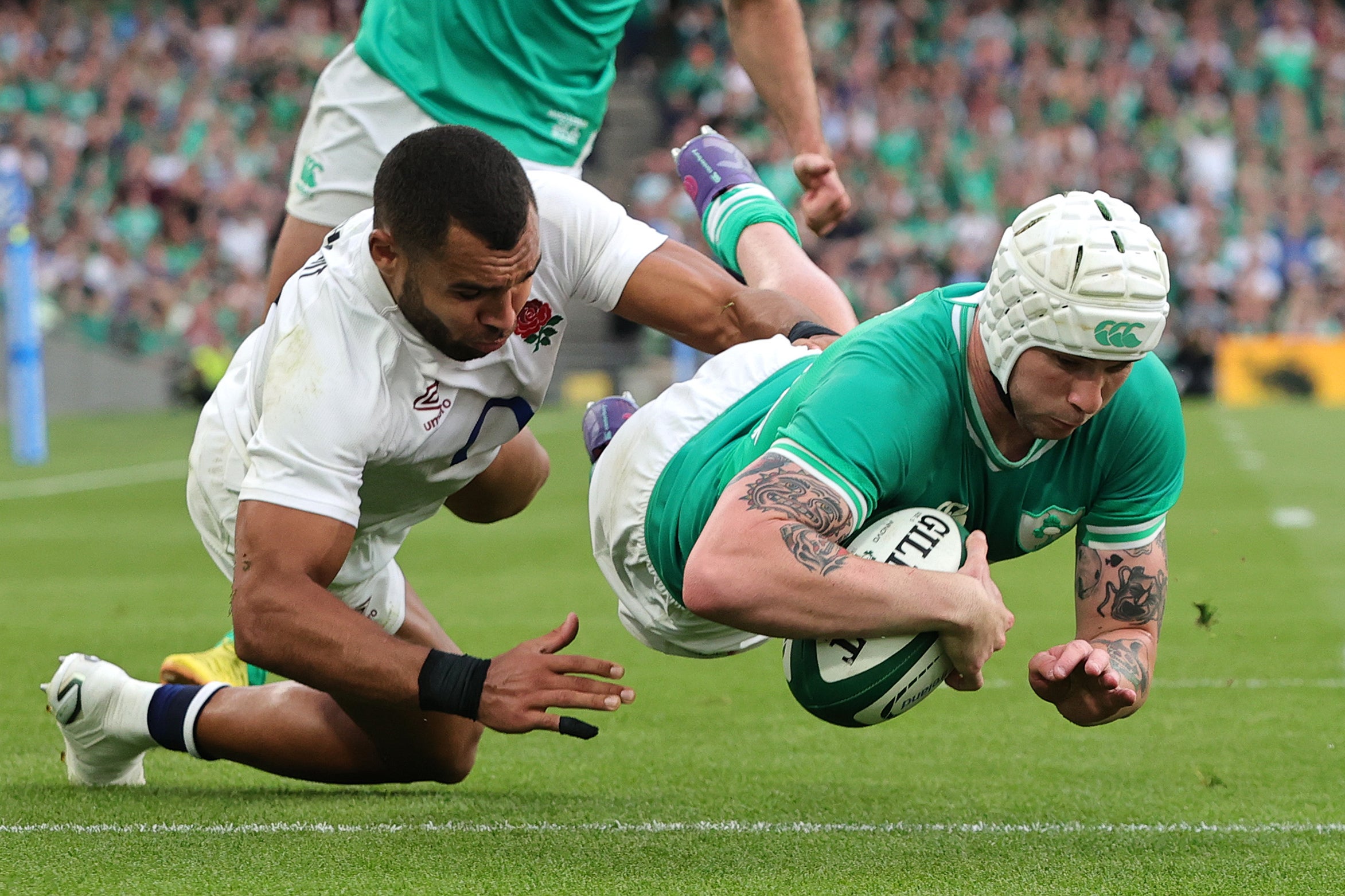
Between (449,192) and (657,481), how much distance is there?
102 centimetres

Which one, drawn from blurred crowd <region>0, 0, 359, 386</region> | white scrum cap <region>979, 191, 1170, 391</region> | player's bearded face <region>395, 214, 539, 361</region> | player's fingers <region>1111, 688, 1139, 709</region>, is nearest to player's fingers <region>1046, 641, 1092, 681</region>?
player's fingers <region>1111, 688, 1139, 709</region>

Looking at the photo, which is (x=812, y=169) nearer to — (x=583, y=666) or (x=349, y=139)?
(x=349, y=139)

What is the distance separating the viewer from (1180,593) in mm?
8672

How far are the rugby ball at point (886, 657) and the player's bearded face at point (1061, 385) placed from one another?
1.13 ft

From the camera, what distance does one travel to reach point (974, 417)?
396 centimetres

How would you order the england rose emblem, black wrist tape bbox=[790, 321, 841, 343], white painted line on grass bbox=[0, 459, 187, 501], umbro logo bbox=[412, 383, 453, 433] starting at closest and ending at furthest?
umbro logo bbox=[412, 383, 453, 433] < the england rose emblem < black wrist tape bbox=[790, 321, 841, 343] < white painted line on grass bbox=[0, 459, 187, 501]

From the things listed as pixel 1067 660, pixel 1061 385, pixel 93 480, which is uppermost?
pixel 1061 385

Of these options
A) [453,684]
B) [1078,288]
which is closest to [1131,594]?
[1078,288]

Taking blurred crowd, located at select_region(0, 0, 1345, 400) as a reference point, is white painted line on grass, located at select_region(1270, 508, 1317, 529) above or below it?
above

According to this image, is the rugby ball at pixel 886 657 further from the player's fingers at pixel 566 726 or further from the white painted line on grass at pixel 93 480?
the white painted line on grass at pixel 93 480

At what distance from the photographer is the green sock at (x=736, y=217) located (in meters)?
5.26

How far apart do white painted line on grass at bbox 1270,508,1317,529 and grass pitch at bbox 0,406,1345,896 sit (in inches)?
80.2

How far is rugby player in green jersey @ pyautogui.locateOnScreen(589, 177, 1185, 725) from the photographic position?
3.69 metres

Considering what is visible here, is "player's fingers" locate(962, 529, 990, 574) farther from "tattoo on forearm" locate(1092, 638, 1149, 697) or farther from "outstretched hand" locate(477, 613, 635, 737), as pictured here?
"outstretched hand" locate(477, 613, 635, 737)
